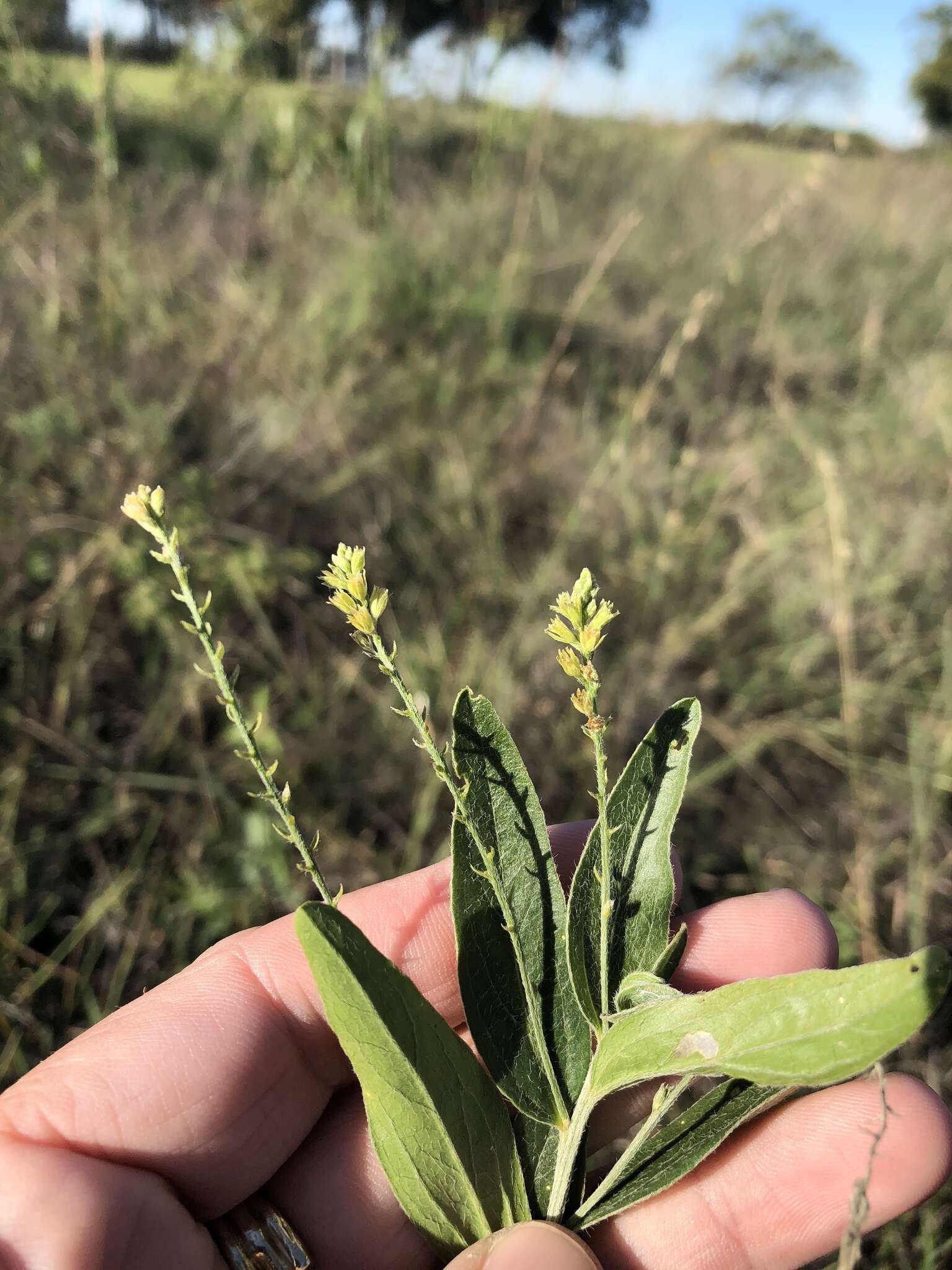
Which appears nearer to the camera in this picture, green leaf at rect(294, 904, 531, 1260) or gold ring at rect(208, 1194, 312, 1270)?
green leaf at rect(294, 904, 531, 1260)

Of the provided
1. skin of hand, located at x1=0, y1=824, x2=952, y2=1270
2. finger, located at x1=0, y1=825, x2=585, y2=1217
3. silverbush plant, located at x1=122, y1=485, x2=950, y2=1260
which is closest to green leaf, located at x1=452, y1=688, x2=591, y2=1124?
silverbush plant, located at x1=122, y1=485, x2=950, y2=1260

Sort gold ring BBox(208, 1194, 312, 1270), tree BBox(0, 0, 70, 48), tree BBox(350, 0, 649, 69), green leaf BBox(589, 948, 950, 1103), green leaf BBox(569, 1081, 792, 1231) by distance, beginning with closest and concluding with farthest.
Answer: green leaf BBox(589, 948, 950, 1103) → green leaf BBox(569, 1081, 792, 1231) → gold ring BBox(208, 1194, 312, 1270) → tree BBox(0, 0, 70, 48) → tree BBox(350, 0, 649, 69)

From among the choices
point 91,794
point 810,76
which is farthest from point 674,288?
point 91,794

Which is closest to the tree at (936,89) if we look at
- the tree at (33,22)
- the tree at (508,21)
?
the tree at (508,21)

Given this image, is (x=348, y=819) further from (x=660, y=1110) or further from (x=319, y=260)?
(x=319, y=260)

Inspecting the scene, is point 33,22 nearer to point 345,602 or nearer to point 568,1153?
point 345,602

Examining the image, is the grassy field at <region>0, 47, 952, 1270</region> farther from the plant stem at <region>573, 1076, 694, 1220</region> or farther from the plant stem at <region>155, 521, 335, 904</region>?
the plant stem at <region>155, 521, 335, 904</region>
